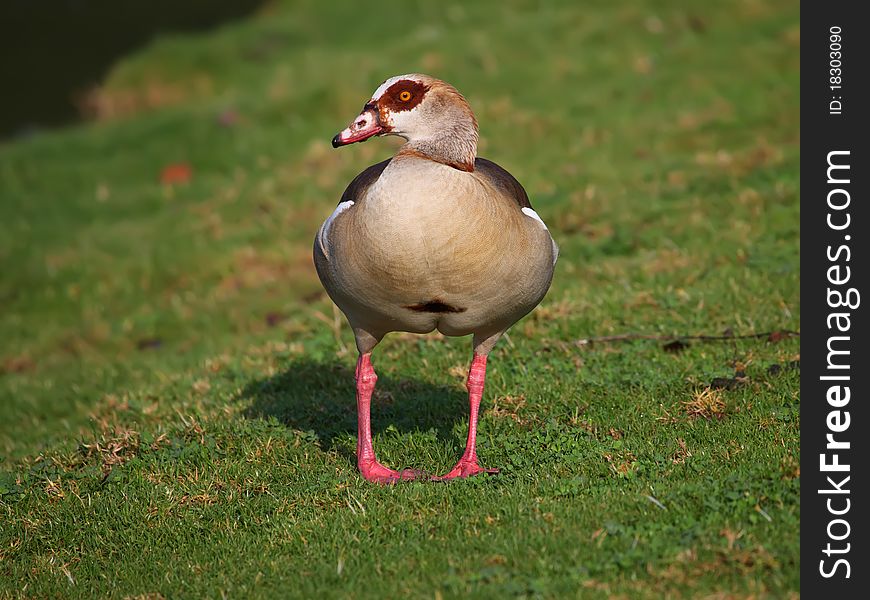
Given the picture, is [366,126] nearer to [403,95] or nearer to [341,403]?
[403,95]

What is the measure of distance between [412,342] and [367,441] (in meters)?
2.08

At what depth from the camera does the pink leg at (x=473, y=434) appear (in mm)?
5871

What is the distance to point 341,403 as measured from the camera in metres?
7.21

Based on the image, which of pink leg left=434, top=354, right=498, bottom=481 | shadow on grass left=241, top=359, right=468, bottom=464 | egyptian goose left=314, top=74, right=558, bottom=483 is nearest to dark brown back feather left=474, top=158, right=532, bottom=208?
egyptian goose left=314, top=74, right=558, bottom=483

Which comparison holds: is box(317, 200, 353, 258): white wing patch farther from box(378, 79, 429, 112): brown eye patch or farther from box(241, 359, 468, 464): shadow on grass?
box(241, 359, 468, 464): shadow on grass

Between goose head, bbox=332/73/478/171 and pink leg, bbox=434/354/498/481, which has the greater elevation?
goose head, bbox=332/73/478/171

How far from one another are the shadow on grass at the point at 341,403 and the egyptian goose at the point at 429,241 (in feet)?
2.05

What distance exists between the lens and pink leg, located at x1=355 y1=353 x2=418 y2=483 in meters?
5.95

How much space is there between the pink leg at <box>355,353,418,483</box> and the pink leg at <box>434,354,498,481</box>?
10.2 inches

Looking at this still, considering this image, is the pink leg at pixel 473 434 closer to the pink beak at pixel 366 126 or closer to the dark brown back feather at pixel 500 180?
the dark brown back feather at pixel 500 180

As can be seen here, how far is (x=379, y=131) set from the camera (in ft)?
18.8
